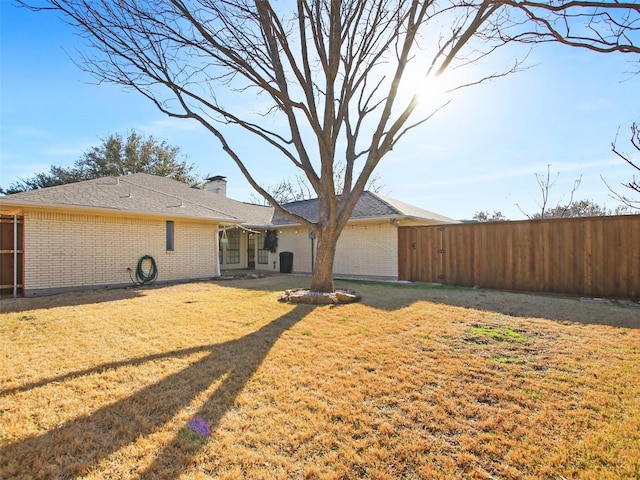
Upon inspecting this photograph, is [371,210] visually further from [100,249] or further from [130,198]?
[100,249]

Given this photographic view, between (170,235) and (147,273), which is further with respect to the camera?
(170,235)

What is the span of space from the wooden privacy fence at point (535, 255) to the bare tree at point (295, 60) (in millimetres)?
4103

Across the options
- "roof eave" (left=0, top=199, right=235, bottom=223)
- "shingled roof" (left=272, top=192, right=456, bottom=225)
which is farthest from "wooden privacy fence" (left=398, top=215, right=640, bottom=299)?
"roof eave" (left=0, top=199, right=235, bottom=223)

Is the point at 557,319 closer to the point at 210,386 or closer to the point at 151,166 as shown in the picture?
the point at 210,386

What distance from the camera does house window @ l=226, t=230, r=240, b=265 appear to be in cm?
1588

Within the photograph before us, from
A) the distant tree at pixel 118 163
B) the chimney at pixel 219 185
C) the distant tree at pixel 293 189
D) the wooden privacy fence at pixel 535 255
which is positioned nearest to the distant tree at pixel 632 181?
the wooden privacy fence at pixel 535 255

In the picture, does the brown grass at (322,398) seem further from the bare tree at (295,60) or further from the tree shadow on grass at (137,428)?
the bare tree at (295,60)

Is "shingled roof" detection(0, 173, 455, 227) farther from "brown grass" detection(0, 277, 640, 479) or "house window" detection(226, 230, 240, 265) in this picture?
"brown grass" detection(0, 277, 640, 479)

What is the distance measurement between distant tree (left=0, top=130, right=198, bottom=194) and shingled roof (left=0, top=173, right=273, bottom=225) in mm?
13308

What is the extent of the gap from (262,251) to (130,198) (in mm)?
7251

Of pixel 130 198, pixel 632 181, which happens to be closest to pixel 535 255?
pixel 632 181

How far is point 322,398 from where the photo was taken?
2.74 meters

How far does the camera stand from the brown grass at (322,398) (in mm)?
1949

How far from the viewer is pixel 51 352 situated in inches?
152
